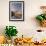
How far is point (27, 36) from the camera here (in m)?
3.68

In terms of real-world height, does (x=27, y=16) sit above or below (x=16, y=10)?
below

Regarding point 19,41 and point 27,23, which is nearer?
point 19,41

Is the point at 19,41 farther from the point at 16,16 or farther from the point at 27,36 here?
the point at 16,16

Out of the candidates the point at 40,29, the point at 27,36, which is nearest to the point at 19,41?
the point at 27,36

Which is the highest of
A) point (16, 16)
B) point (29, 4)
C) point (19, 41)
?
point (29, 4)

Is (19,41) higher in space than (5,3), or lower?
lower

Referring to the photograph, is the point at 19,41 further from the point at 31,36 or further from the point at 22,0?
the point at 22,0

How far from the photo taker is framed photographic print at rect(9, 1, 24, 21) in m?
3.67

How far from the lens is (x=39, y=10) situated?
3.67 m

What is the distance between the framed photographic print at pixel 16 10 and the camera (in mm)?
3674

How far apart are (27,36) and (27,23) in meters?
0.28

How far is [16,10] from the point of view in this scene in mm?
3688

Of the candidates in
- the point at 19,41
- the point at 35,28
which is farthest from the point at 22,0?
the point at 19,41

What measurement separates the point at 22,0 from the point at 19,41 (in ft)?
2.96
